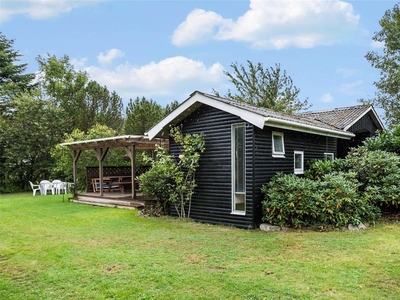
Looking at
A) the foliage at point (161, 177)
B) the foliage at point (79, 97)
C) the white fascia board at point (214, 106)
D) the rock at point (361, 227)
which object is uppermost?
the foliage at point (79, 97)

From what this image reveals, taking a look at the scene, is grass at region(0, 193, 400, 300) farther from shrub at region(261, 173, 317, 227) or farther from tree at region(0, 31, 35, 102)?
tree at region(0, 31, 35, 102)

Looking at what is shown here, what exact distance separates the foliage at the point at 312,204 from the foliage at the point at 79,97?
17.9m

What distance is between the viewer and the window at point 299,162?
8.65 metres

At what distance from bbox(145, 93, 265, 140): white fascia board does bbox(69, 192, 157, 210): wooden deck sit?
253 centimetres

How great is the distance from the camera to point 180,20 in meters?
14.7

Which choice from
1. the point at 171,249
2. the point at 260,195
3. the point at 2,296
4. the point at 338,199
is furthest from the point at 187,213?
the point at 2,296

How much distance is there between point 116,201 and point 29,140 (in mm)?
10634

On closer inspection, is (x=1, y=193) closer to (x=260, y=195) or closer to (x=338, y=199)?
(x=260, y=195)

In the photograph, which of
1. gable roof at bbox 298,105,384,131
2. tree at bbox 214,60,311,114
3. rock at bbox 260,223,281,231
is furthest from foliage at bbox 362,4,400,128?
rock at bbox 260,223,281,231

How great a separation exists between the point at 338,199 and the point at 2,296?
615 cm

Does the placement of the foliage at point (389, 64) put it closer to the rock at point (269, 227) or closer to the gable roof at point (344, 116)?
the gable roof at point (344, 116)

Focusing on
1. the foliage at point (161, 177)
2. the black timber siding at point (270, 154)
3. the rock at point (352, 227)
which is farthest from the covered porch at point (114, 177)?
the rock at point (352, 227)

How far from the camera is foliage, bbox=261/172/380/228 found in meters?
6.80

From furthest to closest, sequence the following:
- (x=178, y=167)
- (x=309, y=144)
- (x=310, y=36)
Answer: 1. (x=310, y=36)
2. (x=309, y=144)
3. (x=178, y=167)
